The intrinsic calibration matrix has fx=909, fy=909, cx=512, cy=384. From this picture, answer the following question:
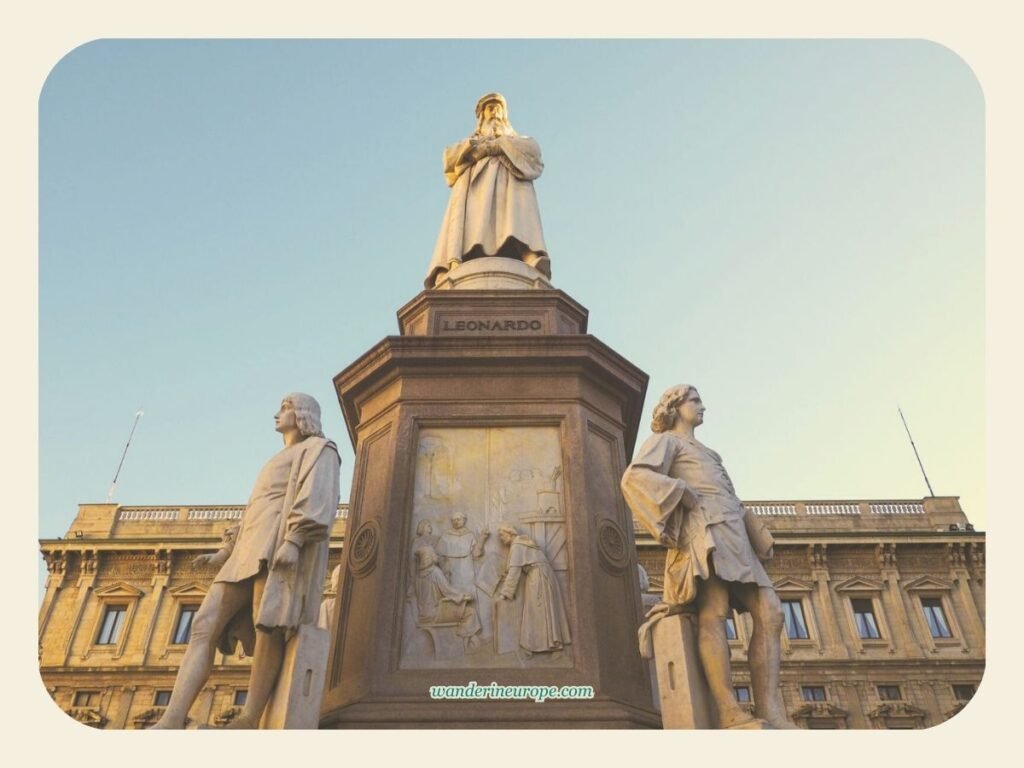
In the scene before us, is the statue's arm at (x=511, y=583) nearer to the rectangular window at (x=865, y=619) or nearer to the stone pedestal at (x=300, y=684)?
the stone pedestal at (x=300, y=684)

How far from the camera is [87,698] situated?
97.1 feet

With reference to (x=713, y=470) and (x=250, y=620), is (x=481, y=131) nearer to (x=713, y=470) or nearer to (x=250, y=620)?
(x=713, y=470)

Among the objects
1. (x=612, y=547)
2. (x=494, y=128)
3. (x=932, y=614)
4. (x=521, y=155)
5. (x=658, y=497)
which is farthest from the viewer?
(x=932, y=614)

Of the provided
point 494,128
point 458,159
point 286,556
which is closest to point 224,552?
point 286,556

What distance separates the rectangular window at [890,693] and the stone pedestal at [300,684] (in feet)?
92.7

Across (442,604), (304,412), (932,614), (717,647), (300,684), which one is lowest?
(300,684)

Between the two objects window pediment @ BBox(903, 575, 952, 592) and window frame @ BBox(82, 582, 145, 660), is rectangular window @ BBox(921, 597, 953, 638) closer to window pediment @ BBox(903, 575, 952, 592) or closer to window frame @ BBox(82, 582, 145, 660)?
window pediment @ BBox(903, 575, 952, 592)

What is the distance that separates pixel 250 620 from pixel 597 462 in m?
3.15

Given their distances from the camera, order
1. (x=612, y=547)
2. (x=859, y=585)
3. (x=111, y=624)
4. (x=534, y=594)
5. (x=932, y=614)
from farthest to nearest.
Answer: (x=859, y=585) < (x=932, y=614) < (x=111, y=624) < (x=612, y=547) < (x=534, y=594)

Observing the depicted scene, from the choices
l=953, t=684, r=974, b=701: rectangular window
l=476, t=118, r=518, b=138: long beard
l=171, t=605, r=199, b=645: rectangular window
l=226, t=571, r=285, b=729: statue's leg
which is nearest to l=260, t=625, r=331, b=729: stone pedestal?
l=226, t=571, r=285, b=729: statue's leg

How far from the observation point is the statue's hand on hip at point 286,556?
5.84 meters

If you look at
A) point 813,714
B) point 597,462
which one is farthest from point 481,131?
point 813,714

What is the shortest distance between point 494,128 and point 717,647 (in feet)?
28.8

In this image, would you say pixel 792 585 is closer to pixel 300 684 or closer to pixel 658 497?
pixel 658 497
